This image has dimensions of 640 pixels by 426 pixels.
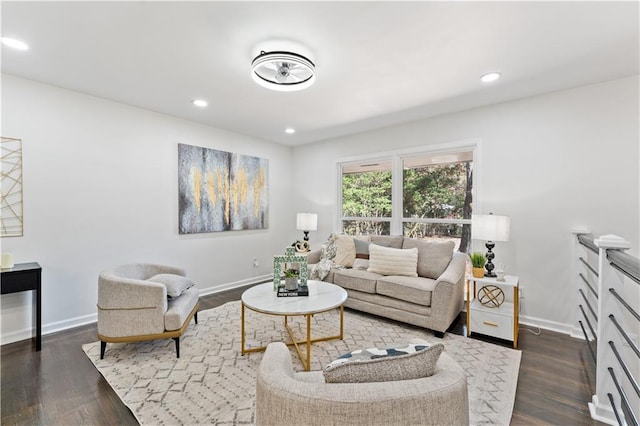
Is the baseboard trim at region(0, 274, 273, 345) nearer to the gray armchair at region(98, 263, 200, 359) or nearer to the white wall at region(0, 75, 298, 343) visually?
the white wall at region(0, 75, 298, 343)

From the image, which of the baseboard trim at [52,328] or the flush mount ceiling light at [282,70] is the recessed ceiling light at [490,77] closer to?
the flush mount ceiling light at [282,70]

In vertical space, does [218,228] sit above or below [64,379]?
above

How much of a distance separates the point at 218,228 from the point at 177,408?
285cm

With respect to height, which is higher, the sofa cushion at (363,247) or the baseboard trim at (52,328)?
the sofa cushion at (363,247)

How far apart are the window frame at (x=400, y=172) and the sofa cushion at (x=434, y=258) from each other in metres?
0.57

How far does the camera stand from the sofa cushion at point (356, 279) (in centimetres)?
333

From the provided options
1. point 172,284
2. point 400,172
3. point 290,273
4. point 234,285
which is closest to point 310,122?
point 400,172

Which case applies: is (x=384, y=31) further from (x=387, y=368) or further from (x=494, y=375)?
(x=494, y=375)

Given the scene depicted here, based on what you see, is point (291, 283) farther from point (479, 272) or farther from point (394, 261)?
point (479, 272)

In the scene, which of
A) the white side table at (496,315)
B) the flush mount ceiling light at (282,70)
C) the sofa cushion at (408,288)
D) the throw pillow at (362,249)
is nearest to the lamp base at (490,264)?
the white side table at (496,315)

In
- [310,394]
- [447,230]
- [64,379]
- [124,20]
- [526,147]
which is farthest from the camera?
[447,230]

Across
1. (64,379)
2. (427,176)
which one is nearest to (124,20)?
(64,379)

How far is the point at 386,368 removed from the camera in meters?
1.00

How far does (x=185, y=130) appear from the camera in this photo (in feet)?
13.3
